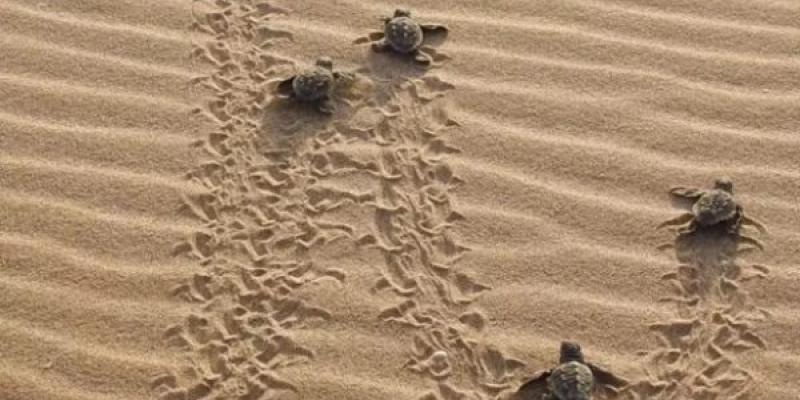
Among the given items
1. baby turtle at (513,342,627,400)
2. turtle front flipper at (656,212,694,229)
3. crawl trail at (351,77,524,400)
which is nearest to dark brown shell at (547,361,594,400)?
baby turtle at (513,342,627,400)

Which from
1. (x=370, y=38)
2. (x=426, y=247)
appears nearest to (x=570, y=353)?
(x=426, y=247)

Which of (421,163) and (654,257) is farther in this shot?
(421,163)

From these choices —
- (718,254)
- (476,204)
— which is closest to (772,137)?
(718,254)

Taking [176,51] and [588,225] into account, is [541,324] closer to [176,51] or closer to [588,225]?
[588,225]

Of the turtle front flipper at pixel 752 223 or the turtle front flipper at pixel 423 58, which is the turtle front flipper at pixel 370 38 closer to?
the turtle front flipper at pixel 423 58

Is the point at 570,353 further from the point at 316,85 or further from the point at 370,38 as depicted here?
the point at 370,38
